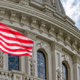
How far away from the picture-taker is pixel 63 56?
40.5m

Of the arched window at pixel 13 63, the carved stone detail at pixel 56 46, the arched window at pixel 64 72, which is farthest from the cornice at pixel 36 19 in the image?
the arched window at pixel 13 63

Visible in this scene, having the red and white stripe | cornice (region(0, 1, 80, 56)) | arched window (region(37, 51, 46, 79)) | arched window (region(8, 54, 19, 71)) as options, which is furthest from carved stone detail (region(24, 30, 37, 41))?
the red and white stripe

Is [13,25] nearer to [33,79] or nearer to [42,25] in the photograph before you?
[42,25]

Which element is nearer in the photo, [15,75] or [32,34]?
[15,75]

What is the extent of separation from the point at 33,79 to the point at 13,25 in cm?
613

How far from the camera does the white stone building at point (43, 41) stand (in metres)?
36.3

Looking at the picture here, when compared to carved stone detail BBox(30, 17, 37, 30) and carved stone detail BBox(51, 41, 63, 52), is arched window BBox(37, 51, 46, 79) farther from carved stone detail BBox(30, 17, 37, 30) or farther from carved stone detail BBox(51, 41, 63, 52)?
carved stone detail BBox(30, 17, 37, 30)

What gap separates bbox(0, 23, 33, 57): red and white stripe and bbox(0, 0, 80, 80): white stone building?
330 centimetres

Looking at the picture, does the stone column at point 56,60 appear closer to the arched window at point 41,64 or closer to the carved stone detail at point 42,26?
the arched window at point 41,64

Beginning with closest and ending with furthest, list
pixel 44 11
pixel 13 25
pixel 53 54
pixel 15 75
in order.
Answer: pixel 15 75 < pixel 13 25 < pixel 53 54 < pixel 44 11

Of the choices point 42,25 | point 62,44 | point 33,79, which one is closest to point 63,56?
point 62,44

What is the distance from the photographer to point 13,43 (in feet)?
97.5

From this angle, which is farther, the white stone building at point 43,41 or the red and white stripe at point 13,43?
the white stone building at point 43,41

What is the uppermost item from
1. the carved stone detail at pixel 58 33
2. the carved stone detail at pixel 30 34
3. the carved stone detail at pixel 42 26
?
the carved stone detail at pixel 42 26
